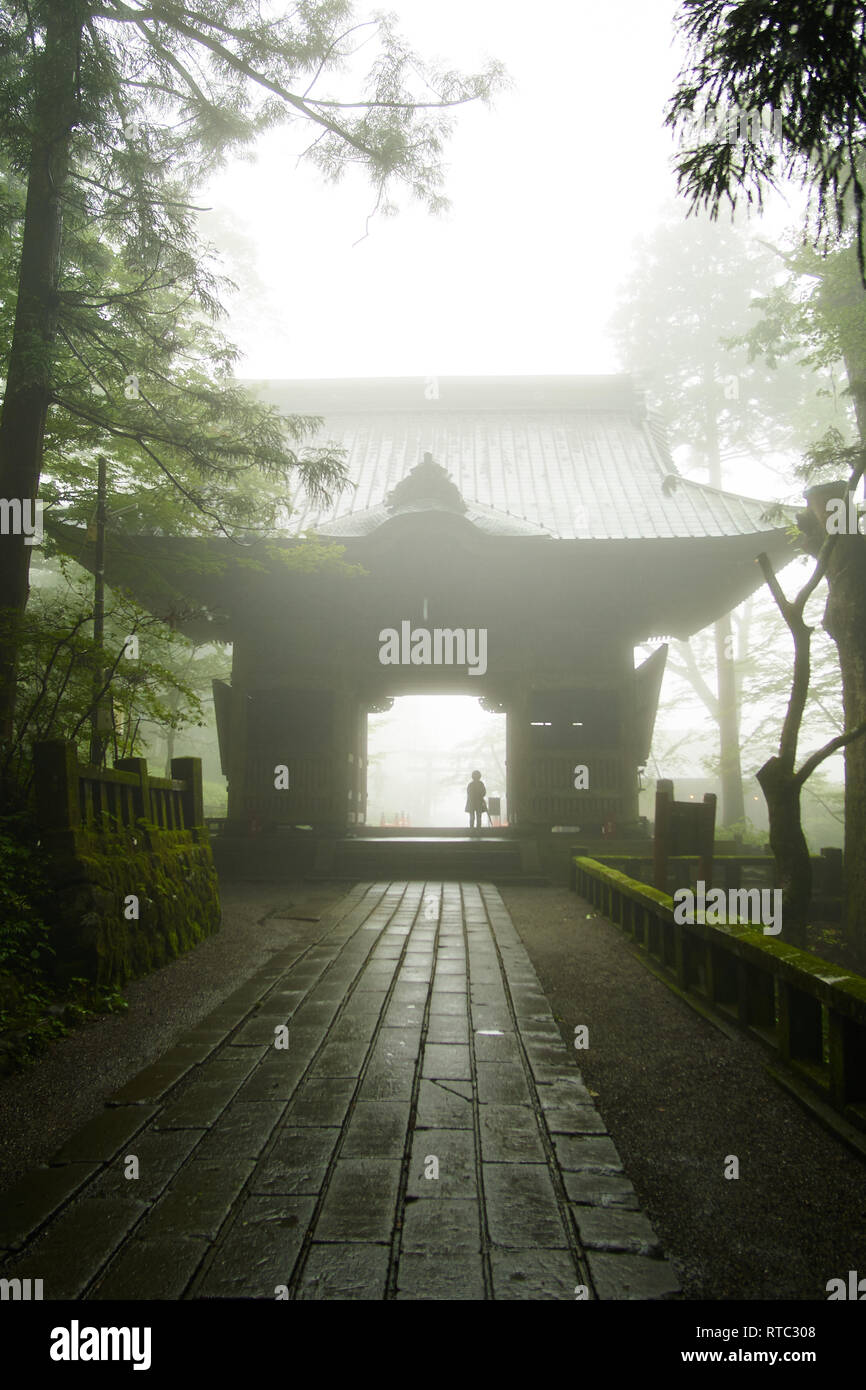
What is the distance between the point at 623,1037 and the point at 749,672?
57.4 ft

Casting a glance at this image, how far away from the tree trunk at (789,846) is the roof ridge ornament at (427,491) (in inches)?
264

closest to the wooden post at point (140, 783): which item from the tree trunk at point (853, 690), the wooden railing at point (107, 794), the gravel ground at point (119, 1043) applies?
the wooden railing at point (107, 794)

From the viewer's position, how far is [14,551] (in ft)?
19.5

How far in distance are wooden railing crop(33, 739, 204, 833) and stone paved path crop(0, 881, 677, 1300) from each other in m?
Answer: 1.79

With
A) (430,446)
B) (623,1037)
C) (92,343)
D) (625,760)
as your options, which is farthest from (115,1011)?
(430,446)

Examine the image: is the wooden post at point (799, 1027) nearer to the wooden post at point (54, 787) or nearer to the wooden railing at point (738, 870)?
the wooden post at point (54, 787)

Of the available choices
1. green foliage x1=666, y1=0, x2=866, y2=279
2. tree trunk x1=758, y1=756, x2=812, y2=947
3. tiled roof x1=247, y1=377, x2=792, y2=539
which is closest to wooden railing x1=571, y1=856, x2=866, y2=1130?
tree trunk x1=758, y1=756, x2=812, y2=947

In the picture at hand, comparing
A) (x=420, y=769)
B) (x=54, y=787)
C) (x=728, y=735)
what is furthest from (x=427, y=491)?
(x=420, y=769)

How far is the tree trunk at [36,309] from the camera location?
5.81m

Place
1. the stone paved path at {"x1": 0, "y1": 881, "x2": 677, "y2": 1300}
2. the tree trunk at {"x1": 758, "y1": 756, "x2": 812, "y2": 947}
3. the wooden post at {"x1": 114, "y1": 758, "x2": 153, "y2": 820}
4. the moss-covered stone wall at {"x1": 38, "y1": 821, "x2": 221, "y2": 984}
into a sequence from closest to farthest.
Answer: the stone paved path at {"x1": 0, "y1": 881, "x2": 677, "y2": 1300}
the moss-covered stone wall at {"x1": 38, "y1": 821, "x2": 221, "y2": 984}
the wooden post at {"x1": 114, "y1": 758, "x2": 153, "y2": 820}
the tree trunk at {"x1": 758, "y1": 756, "x2": 812, "y2": 947}

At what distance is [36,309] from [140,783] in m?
4.49

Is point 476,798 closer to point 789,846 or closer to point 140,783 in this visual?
point 789,846

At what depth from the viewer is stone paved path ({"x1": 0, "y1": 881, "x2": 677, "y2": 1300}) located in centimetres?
179

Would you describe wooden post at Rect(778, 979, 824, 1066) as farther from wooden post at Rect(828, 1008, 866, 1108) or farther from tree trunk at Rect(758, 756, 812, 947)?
tree trunk at Rect(758, 756, 812, 947)
